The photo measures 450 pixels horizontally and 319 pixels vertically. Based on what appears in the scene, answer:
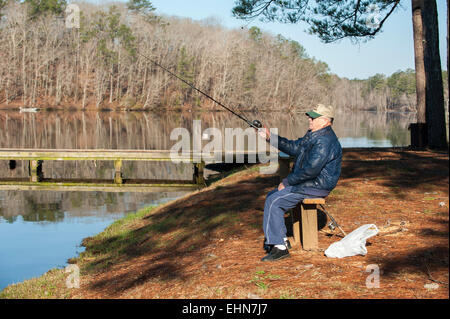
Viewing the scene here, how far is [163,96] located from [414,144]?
7804 centimetres

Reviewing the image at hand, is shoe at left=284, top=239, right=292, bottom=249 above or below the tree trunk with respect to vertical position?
below

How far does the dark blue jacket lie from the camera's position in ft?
18.1

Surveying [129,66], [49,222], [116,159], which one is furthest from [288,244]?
[129,66]

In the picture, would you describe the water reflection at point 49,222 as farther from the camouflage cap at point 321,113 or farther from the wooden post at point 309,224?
the camouflage cap at point 321,113

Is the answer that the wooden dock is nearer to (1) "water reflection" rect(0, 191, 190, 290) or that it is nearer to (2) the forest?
(1) "water reflection" rect(0, 191, 190, 290)

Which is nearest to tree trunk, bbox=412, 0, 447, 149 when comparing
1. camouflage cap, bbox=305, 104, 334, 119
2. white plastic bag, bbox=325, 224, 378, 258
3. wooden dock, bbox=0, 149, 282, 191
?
wooden dock, bbox=0, 149, 282, 191

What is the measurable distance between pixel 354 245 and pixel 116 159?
12465mm

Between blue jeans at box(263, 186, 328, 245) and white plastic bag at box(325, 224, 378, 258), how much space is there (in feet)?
2.01

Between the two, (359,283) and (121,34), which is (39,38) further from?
(359,283)

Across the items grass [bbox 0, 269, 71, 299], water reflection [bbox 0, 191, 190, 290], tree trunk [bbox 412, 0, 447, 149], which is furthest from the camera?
tree trunk [bbox 412, 0, 447, 149]

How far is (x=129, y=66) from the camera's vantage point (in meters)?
87.0

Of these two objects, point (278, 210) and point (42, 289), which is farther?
point (42, 289)

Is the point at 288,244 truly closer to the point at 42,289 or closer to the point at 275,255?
the point at 275,255

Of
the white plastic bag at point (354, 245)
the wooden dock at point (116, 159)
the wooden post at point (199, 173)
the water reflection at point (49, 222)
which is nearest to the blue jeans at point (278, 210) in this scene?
the white plastic bag at point (354, 245)
